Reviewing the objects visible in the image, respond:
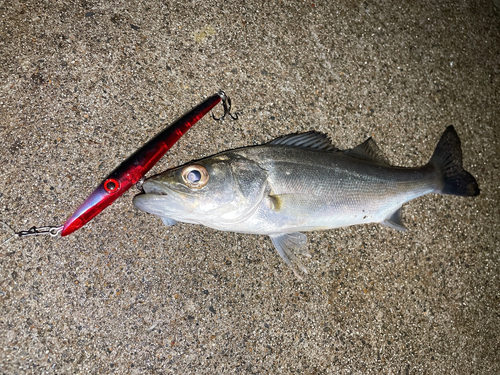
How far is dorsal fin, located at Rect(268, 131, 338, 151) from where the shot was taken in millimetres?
2291

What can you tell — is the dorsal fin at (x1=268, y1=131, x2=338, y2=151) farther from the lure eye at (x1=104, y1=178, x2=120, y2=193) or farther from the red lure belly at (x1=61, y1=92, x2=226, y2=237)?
the lure eye at (x1=104, y1=178, x2=120, y2=193)

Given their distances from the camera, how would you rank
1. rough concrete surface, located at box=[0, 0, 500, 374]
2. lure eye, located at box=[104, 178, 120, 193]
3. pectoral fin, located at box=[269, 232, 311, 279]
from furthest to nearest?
1. pectoral fin, located at box=[269, 232, 311, 279]
2. rough concrete surface, located at box=[0, 0, 500, 374]
3. lure eye, located at box=[104, 178, 120, 193]

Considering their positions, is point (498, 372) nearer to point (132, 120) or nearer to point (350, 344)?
point (350, 344)

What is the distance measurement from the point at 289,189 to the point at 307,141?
17.6 inches

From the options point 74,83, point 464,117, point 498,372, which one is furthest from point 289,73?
point 498,372

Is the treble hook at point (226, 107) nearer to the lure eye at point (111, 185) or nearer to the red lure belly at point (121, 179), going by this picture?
the red lure belly at point (121, 179)

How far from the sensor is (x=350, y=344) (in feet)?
8.27

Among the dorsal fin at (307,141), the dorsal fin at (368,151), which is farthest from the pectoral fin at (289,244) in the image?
the dorsal fin at (368,151)

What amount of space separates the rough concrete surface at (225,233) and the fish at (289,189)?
262 millimetres

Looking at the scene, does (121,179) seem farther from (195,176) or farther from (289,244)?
(289,244)

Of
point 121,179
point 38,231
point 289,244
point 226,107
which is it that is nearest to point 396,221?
point 289,244

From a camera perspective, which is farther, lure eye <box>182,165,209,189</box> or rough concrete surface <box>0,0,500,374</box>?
rough concrete surface <box>0,0,500,374</box>

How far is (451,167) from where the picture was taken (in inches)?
105

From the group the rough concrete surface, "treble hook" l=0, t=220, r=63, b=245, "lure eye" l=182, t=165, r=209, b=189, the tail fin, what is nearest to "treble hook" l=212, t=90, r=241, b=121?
the rough concrete surface
